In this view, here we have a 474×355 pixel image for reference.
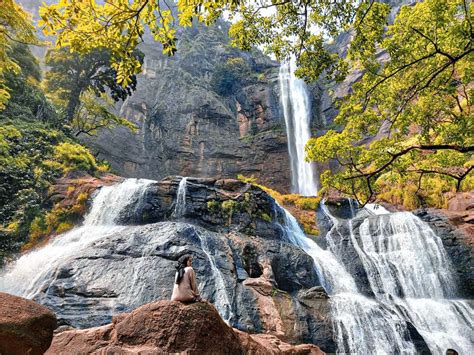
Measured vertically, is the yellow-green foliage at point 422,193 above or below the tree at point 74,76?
below

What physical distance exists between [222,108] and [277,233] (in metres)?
21.3

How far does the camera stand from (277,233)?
53.7ft

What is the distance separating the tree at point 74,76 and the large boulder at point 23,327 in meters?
19.5

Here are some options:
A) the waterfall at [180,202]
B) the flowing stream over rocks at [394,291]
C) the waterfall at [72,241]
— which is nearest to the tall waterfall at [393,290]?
the flowing stream over rocks at [394,291]

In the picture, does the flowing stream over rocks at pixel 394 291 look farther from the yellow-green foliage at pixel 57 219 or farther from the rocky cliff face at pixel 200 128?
the rocky cliff face at pixel 200 128

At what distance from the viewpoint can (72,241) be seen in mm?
13898

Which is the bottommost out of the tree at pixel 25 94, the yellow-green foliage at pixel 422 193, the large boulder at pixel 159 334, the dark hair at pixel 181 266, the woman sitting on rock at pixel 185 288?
the large boulder at pixel 159 334

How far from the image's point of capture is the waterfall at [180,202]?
15.6m

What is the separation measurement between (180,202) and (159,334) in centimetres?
1172

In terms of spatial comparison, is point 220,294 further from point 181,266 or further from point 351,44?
point 351,44

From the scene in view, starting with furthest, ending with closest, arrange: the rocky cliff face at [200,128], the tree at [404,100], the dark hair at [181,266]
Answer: the rocky cliff face at [200,128] → the tree at [404,100] → the dark hair at [181,266]

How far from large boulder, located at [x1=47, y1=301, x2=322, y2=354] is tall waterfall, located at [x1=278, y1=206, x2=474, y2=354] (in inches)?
315

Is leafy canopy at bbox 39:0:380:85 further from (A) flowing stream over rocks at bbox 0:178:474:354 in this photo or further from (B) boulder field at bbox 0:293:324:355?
(A) flowing stream over rocks at bbox 0:178:474:354

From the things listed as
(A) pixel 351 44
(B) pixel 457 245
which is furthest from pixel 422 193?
(A) pixel 351 44
